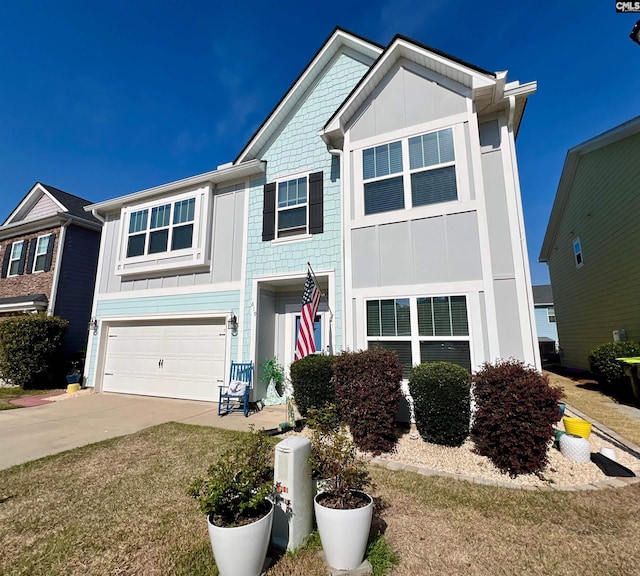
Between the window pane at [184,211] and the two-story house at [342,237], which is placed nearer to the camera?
the two-story house at [342,237]

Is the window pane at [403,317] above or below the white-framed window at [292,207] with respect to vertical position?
below

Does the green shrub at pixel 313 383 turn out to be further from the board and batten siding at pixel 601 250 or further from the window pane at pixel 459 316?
the board and batten siding at pixel 601 250

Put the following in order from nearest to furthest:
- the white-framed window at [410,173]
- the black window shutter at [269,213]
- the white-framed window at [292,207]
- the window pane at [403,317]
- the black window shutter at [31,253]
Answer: the window pane at [403,317] < the white-framed window at [410,173] < the white-framed window at [292,207] < the black window shutter at [269,213] < the black window shutter at [31,253]

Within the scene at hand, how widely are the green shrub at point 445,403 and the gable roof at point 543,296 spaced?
2618 centimetres

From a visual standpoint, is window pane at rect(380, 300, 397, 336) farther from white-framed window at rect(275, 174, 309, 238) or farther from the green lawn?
white-framed window at rect(275, 174, 309, 238)

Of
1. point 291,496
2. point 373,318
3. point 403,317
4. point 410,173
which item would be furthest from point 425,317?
point 291,496

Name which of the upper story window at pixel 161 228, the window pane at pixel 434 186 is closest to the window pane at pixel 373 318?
the window pane at pixel 434 186

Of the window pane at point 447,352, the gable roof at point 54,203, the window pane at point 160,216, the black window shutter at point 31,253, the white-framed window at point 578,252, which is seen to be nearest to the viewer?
the window pane at point 447,352

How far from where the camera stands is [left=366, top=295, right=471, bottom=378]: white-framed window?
6.04 meters

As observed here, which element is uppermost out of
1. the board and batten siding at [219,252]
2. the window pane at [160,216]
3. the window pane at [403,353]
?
the window pane at [160,216]

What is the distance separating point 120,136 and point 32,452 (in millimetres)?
12386

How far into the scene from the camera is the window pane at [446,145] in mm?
6719

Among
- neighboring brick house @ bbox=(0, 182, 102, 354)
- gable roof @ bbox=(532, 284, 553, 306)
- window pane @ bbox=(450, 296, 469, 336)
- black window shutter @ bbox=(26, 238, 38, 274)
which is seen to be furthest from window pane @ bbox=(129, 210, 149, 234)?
gable roof @ bbox=(532, 284, 553, 306)

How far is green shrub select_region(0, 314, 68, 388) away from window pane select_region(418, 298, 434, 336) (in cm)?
1280
